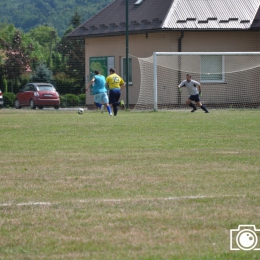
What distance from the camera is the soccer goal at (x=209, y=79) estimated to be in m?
35.0

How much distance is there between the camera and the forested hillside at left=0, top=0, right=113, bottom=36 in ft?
560

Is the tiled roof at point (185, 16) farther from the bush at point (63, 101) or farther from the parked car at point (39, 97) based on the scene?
the bush at point (63, 101)

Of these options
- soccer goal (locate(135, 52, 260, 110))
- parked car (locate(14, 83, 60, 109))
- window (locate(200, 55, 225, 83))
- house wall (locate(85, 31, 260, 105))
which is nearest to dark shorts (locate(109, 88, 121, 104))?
soccer goal (locate(135, 52, 260, 110))

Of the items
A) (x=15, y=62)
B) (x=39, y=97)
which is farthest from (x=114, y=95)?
(x=15, y=62)

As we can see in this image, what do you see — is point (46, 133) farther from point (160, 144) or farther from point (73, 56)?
point (73, 56)

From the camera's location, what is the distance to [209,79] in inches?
1448

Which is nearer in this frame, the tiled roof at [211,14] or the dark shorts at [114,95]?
the dark shorts at [114,95]

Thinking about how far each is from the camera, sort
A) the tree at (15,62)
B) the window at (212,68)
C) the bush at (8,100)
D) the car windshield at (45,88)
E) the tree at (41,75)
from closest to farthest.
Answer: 1. the window at (212,68)
2. the car windshield at (45,88)
3. the bush at (8,100)
4. the tree at (15,62)
5. the tree at (41,75)

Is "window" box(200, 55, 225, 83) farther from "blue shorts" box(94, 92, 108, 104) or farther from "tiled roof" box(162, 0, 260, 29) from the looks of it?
"blue shorts" box(94, 92, 108, 104)

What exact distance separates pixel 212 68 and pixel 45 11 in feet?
474

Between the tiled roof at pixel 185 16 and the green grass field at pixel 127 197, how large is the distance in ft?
71.2

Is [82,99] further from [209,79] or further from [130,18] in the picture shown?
[209,79]

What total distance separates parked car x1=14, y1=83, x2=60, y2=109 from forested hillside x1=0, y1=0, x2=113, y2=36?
408 feet

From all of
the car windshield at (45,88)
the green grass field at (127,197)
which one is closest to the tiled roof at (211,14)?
the car windshield at (45,88)
